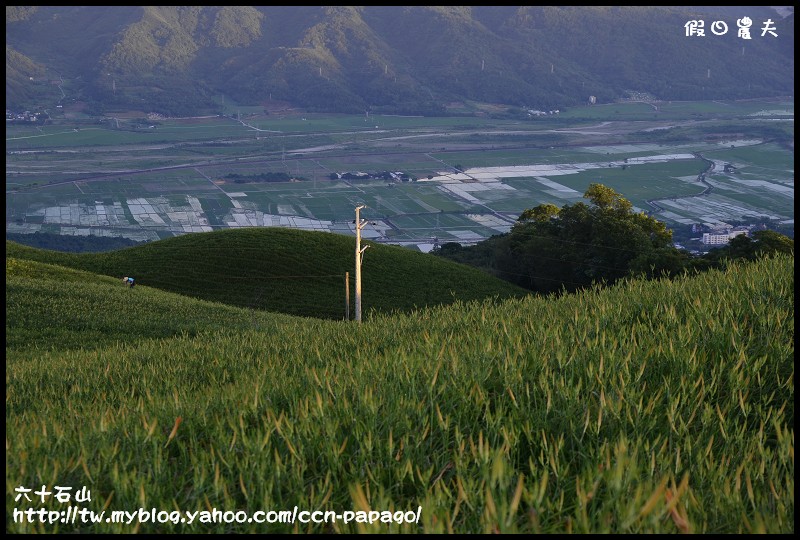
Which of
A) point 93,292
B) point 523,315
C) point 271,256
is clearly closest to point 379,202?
point 271,256

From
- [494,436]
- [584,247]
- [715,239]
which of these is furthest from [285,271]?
[715,239]

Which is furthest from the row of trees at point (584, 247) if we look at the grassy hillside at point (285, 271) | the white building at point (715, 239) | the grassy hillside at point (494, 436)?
the white building at point (715, 239)

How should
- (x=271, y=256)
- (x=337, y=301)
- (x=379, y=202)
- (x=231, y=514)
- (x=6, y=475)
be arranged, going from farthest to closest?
(x=379, y=202) → (x=271, y=256) → (x=337, y=301) → (x=6, y=475) → (x=231, y=514)

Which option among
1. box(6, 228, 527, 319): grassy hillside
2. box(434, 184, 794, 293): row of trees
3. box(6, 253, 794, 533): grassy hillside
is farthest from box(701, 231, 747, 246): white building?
box(6, 253, 794, 533): grassy hillside

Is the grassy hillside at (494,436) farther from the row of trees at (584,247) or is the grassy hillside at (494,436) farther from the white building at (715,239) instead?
the white building at (715,239)

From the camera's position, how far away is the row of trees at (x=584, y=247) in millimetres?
56969

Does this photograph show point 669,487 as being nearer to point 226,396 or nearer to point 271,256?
point 226,396

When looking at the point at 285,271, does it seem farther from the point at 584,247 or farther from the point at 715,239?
the point at 715,239

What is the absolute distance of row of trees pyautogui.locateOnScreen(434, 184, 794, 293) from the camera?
5697 cm

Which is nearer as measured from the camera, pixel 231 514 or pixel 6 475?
pixel 231 514

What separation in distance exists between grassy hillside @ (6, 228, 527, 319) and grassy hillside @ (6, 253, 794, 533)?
40492mm

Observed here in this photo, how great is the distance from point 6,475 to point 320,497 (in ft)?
7.91

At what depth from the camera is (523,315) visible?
12.4 metres

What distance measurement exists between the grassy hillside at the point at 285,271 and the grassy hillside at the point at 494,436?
40.5 m
